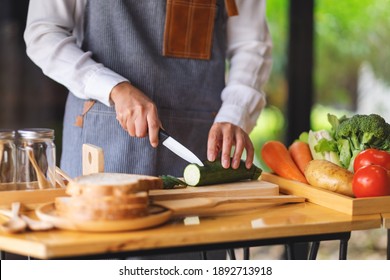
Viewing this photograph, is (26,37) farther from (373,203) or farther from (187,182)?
(373,203)

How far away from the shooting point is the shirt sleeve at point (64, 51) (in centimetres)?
239

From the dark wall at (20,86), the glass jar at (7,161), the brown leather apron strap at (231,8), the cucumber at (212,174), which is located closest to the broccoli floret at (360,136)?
the cucumber at (212,174)

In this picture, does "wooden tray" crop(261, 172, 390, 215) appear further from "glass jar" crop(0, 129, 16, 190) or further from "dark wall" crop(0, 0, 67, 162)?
"dark wall" crop(0, 0, 67, 162)

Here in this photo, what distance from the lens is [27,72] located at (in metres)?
4.35

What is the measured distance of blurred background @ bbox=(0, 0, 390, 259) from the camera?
4.34 metres

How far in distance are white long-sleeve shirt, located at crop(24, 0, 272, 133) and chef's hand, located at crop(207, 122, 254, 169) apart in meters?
0.34

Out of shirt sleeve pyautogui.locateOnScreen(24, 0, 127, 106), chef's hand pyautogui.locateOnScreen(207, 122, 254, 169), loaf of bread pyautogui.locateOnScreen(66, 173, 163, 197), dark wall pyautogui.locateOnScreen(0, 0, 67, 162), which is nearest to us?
→ loaf of bread pyautogui.locateOnScreen(66, 173, 163, 197)

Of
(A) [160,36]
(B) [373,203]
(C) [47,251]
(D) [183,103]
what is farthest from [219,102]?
(C) [47,251]

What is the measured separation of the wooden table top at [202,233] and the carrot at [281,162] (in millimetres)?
307

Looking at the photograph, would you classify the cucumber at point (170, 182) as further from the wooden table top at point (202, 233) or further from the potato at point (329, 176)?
the potato at point (329, 176)

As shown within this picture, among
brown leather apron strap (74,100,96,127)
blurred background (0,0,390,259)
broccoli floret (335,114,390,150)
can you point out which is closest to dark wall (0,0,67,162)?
blurred background (0,0,390,259)

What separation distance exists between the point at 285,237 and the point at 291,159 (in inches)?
26.1

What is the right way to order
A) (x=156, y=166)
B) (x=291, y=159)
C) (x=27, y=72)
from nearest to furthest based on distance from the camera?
(x=291, y=159) < (x=156, y=166) < (x=27, y=72)
